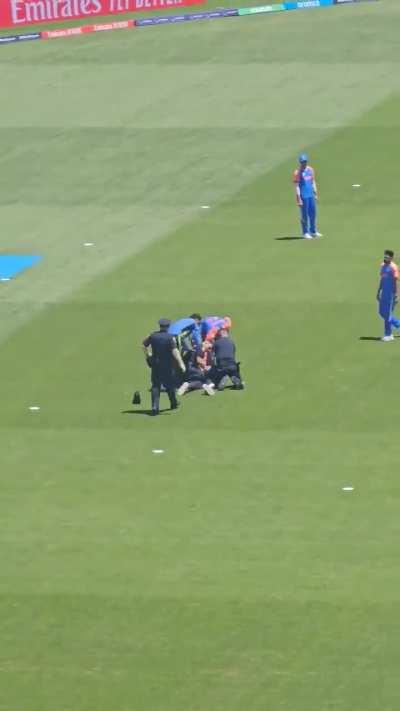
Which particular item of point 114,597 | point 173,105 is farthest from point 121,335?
Answer: point 173,105

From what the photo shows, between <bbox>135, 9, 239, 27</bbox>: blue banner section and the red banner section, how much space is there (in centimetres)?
137

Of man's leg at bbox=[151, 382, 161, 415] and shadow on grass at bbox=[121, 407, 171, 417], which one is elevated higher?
man's leg at bbox=[151, 382, 161, 415]

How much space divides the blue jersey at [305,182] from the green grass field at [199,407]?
4.03ft

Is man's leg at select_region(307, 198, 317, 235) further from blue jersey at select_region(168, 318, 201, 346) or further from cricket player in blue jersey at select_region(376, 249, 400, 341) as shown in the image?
blue jersey at select_region(168, 318, 201, 346)

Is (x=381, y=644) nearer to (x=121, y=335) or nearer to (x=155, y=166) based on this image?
(x=121, y=335)

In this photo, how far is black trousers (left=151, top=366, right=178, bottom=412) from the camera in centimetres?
3322

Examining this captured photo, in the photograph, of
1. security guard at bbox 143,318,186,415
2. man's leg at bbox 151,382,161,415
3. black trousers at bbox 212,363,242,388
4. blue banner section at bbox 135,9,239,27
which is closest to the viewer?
security guard at bbox 143,318,186,415

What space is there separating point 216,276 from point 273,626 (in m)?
19.3

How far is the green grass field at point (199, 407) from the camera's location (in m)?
24.0

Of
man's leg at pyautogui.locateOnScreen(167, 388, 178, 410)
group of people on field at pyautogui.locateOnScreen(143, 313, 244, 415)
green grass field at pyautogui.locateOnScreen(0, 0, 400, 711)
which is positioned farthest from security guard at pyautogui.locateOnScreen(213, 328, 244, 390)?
man's leg at pyautogui.locateOnScreen(167, 388, 178, 410)

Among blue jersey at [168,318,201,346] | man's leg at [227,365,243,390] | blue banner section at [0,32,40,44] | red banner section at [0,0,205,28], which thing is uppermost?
red banner section at [0,0,205,28]

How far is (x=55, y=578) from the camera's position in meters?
26.3

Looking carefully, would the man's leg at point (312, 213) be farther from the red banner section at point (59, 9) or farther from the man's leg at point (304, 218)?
the red banner section at point (59, 9)

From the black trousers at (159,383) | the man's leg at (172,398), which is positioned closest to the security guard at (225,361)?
the man's leg at (172,398)
